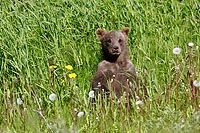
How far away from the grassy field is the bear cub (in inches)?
5.7

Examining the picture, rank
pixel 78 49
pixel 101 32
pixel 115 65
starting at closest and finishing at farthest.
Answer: pixel 115 65
pixel 101 32
pixel 78 49

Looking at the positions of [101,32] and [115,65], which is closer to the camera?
[115,65]

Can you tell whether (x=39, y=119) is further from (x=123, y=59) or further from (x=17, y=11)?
(x=17, y=11)

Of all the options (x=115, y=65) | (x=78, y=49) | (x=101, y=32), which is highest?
(x=101, y=32)

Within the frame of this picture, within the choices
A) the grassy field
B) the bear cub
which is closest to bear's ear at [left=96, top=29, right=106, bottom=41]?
the bear cub

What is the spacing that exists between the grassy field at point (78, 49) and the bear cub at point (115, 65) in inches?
5.7

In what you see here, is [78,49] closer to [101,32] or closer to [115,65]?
[101,32]

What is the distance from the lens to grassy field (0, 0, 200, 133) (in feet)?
22.4

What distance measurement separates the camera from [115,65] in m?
7.79

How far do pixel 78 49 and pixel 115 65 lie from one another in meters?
0.53

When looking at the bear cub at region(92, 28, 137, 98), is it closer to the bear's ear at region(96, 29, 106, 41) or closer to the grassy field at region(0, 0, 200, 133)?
the bear's ear at region(96, 29, 106, 41)

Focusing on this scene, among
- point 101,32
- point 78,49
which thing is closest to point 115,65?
point 101,32

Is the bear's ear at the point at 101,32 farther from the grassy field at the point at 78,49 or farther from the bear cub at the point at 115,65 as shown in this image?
the grassy field at the point at 78,49

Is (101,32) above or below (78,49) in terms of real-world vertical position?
above
